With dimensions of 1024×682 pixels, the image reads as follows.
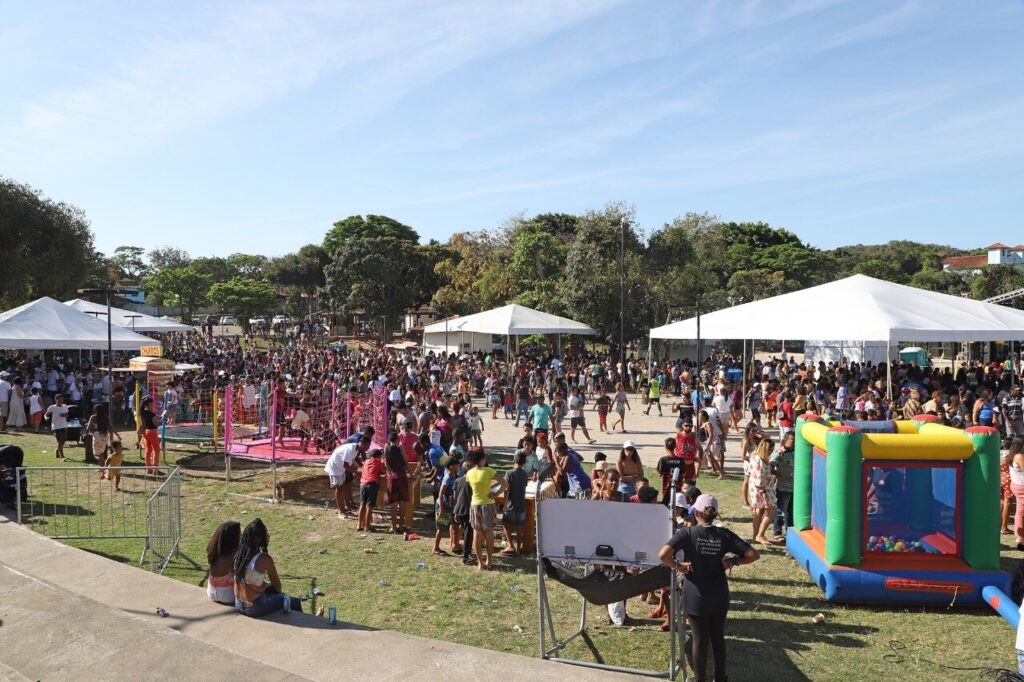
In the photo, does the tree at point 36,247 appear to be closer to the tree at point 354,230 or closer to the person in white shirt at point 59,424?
the person in white shirt at point 59,424

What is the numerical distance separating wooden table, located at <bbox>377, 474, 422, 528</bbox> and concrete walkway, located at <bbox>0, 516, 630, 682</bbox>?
4.13 meters

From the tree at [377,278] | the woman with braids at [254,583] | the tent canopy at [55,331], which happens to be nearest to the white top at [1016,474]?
the woman with braids at [254,583]

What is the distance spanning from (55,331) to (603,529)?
21.1m

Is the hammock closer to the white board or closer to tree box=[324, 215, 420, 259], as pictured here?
the white board

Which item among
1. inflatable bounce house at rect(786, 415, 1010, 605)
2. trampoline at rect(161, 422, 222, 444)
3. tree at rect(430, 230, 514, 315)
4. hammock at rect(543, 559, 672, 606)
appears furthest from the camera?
tree at rect(430, 230, 514, 315)

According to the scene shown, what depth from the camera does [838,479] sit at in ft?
24.3

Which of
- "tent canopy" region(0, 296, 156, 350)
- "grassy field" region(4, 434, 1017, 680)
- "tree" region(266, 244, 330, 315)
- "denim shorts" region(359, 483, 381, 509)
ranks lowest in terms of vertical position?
"grassy field" region(4, 434, 1017, 680)

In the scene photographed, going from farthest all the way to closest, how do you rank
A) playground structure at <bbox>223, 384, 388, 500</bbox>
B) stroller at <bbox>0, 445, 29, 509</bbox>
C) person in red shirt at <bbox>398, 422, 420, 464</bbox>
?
playground structure at <bbox>223, 384, 388, 500</bbox>, person in red shirt at <bbox>398, 422, 420, 464</bbox>, stroller at <bbox>0, 445, 29, 509</bbox>

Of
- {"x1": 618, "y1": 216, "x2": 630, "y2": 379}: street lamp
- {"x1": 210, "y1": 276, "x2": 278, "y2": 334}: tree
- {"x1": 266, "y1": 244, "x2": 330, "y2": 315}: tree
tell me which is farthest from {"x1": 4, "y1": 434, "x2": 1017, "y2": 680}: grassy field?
{"x1": 266, "y1": 244, "x2": 330, "y2": 315}: tree

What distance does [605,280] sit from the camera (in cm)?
3709

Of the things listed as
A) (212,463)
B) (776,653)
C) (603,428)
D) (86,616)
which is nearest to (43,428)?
(212,463)

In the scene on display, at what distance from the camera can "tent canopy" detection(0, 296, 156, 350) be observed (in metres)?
20.5

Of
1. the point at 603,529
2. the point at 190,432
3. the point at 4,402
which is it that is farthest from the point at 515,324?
the point at 603,529

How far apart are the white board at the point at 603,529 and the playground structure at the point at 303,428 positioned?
6.74 m
